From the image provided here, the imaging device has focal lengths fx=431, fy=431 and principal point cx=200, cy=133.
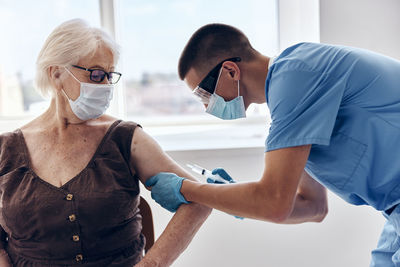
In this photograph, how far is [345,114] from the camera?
1152 millimetres

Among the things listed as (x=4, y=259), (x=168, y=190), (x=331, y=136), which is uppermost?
(x=331, y=136)

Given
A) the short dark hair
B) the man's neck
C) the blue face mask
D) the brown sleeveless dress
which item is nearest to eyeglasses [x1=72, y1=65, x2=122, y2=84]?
the brown sleeveless dress

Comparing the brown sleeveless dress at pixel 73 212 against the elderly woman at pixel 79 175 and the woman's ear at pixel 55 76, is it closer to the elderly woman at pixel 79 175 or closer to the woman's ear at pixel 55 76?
the elderly woman at pixel 79 175

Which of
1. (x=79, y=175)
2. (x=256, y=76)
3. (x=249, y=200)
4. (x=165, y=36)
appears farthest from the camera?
(x=165, y=36)

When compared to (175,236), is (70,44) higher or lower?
higher

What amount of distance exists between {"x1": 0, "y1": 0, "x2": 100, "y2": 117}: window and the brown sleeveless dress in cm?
113

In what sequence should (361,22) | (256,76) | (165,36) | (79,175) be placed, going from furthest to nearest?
(165,36)
(361,22)
(79,175)
(256,76)

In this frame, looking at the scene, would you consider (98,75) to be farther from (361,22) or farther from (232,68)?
(361,22)

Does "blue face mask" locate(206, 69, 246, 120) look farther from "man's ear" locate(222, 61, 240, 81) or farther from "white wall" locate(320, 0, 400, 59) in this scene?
"white wall" locate(320, 0, 400, 59)

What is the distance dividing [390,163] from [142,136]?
0.85 metres

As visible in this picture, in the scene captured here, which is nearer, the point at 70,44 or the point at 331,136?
the point at 331,136

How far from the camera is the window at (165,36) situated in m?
2.55

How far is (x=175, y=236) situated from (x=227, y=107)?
1.58 feet

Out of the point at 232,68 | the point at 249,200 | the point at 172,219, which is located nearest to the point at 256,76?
the point at 232,68
